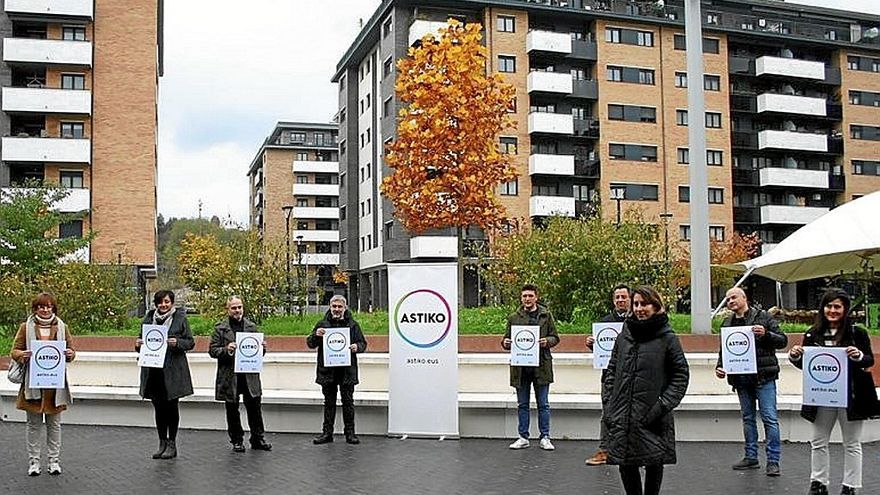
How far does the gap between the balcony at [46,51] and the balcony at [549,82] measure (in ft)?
81.0

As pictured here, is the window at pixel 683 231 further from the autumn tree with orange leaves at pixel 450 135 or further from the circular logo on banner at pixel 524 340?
the circular logo on banner at pixel 524 340

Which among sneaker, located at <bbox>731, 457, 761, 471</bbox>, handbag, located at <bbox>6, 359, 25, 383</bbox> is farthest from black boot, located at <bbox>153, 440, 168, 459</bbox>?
sneaker, located at <bbox>731, 457, 761, 471</bbox>

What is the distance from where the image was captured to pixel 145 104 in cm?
5250

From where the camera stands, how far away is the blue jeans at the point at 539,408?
11820mm

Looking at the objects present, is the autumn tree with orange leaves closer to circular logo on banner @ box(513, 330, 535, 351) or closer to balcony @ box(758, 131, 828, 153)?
circular logo on banner @ box(513, 330, 535, 351)

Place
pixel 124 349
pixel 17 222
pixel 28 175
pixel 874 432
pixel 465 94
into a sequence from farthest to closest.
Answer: pixel 28 175 → pixel 17 222 → pixel 465 94 → pixel 124 349 → pixel 874 432

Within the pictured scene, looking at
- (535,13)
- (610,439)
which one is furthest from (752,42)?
(610,439)

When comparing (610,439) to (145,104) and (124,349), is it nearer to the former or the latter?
(124,349)

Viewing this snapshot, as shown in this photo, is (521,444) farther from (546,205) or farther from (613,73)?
(613,73)

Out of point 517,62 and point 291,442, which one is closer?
point 291,442

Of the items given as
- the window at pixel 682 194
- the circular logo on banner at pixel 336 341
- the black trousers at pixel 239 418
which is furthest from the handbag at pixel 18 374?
the window at pixel 682 194

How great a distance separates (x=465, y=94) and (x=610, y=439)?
2022 cm

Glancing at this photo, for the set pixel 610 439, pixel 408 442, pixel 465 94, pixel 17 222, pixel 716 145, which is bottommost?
pixel 408 442

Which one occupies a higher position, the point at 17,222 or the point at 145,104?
the point at 145,104
